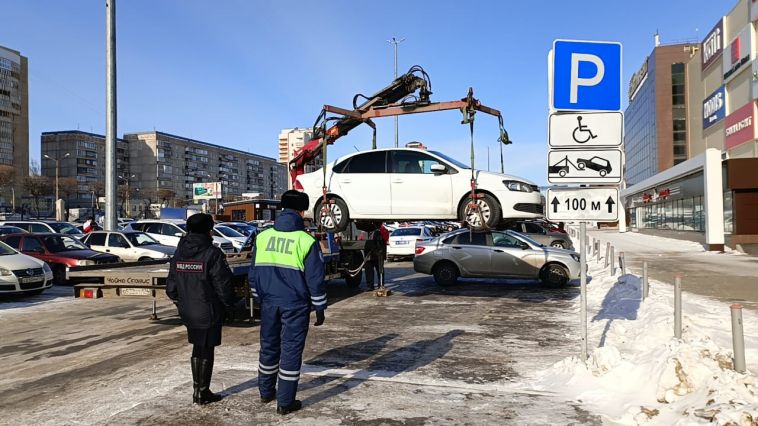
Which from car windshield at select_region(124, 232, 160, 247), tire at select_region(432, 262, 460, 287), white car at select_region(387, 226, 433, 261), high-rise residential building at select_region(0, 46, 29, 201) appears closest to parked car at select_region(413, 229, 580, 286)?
tire at select_region(432, 262, 460, 287)

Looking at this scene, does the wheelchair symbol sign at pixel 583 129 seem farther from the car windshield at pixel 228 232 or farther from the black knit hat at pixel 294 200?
the car windshield at pixel 228 232

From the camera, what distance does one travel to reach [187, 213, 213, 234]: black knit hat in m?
4.96

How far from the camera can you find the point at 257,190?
538 feet

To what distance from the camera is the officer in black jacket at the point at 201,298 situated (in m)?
4.81

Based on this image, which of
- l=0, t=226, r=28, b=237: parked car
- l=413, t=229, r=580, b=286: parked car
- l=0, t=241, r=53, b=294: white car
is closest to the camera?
l=0, t=241, r=53, b=294: white car

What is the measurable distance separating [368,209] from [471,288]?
5639 mm

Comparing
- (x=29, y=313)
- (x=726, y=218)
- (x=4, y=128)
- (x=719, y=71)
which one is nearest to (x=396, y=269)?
(x=29, y=313)

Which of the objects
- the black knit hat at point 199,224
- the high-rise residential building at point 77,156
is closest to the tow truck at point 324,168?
the black knit hat at point 199,224

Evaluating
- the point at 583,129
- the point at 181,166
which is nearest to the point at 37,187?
the point at 181,166

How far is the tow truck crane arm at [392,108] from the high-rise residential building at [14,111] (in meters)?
104

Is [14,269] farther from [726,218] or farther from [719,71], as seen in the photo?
[719,71]

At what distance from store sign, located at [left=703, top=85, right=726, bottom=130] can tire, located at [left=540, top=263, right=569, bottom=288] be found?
36.2 m

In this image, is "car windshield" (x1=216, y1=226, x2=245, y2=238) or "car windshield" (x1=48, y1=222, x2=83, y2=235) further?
"car windshield" (x1=216, y1=226, x2=245, y2=238)

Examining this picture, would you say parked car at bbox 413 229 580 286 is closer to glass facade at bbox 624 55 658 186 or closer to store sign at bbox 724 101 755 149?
store sign at bbox 724 101 755 149
